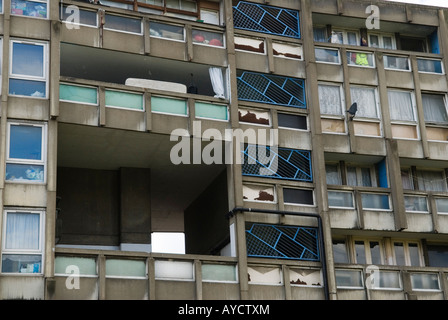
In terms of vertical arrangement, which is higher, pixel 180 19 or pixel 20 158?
pixel 180 19

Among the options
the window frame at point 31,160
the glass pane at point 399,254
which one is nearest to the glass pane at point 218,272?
the window frame at point 31,160

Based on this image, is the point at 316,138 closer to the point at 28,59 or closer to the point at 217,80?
the point at 217,80

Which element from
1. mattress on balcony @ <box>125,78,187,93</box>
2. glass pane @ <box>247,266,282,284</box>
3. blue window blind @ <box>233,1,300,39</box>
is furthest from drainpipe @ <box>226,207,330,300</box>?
blue window blind @ <box>233,1,300,39</box>

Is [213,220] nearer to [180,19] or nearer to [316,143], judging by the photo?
[316,143]

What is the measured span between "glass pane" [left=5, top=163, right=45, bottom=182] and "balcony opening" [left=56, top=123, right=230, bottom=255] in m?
2.42

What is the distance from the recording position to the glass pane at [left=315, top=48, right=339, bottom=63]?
31.1 m

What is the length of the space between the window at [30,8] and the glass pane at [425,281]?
571 inches

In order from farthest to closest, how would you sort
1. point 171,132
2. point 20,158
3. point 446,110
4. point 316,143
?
point 446,110, point 316,143, point 171,132, point 20,158

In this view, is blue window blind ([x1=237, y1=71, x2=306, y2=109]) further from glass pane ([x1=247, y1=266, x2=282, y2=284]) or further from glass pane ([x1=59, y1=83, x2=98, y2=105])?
glass pane ([x1=247, y1=266, x2=282, y2=284])

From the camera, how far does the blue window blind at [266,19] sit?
30.4 meters

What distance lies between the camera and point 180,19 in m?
29.0

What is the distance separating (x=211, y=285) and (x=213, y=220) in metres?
4.97

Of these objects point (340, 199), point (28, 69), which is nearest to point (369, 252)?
point (340, 199)

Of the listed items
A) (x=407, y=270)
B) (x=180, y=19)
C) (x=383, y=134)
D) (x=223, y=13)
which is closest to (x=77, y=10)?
(x=180, y=19)
